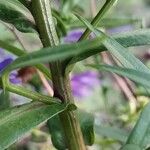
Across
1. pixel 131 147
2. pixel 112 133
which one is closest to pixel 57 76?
pixel 131 147

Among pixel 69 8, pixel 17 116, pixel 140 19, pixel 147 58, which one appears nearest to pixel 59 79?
pixel 17 116

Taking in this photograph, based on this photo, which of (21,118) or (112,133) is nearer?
(21,118)

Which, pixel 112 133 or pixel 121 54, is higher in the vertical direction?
pixel 121 54

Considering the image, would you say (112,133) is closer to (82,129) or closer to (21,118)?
(82,129)

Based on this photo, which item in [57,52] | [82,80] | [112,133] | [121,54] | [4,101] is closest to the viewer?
[57,52]

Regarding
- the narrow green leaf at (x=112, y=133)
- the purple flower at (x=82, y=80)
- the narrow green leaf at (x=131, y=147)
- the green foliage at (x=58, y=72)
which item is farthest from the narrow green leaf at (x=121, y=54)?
the purple flower at (x=82, y=80)

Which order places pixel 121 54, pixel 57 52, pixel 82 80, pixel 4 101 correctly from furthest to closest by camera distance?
pixel 82 80, pixel 4 101, pixel 121 54, pixel 57 52

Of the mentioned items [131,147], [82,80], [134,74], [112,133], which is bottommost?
[82,80]
